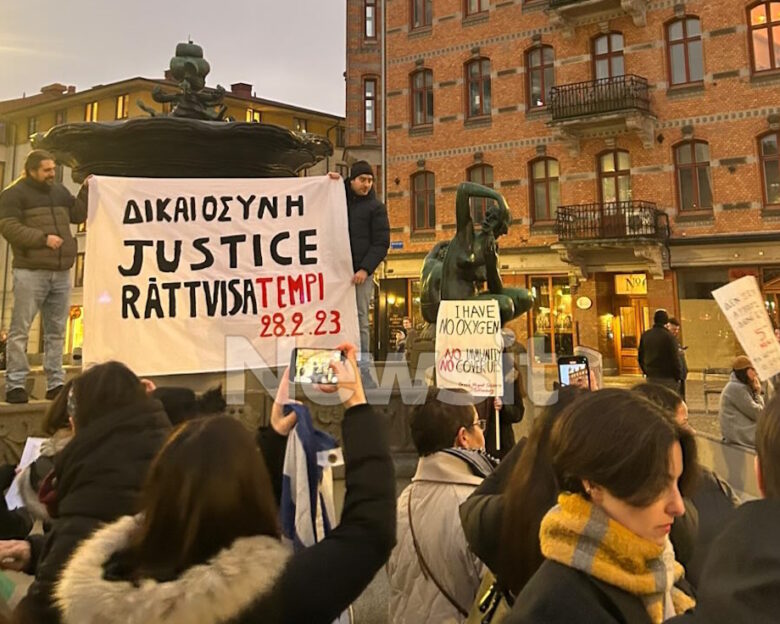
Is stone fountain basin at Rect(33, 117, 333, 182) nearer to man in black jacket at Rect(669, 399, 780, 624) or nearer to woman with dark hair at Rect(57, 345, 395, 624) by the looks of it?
woman with dark hair at Rect(57, 345, 395, 624)

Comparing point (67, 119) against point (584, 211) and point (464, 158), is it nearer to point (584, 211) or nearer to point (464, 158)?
point (464, 158)

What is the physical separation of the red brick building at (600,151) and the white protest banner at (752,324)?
16492 mm

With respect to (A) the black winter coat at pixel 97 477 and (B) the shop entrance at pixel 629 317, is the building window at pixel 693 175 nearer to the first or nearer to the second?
(B) the shop entrance at pixel 629 317

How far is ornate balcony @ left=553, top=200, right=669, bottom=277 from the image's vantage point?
62.7 ft

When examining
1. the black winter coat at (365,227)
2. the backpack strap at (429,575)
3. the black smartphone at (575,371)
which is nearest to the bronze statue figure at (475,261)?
the black winter coat at (365,227)

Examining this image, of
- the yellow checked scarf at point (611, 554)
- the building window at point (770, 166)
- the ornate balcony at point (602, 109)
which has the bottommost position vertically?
the yellow checked scarf at point (611, 554)

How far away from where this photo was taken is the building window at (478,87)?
2325 centimetres

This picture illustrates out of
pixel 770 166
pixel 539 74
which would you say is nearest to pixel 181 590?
pixel 770 166

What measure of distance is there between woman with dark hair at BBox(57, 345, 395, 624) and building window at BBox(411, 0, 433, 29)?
26.2m

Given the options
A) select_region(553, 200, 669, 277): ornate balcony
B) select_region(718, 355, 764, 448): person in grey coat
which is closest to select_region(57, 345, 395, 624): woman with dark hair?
select_region(718, 355, 764, 448): person in grey coat

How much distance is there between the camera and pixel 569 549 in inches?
50.3

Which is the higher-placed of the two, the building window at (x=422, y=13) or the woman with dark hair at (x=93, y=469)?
the building window at (x=422, y=13)

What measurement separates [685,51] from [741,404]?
1779 centimetres

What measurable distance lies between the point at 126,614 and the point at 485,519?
3.43 ft
